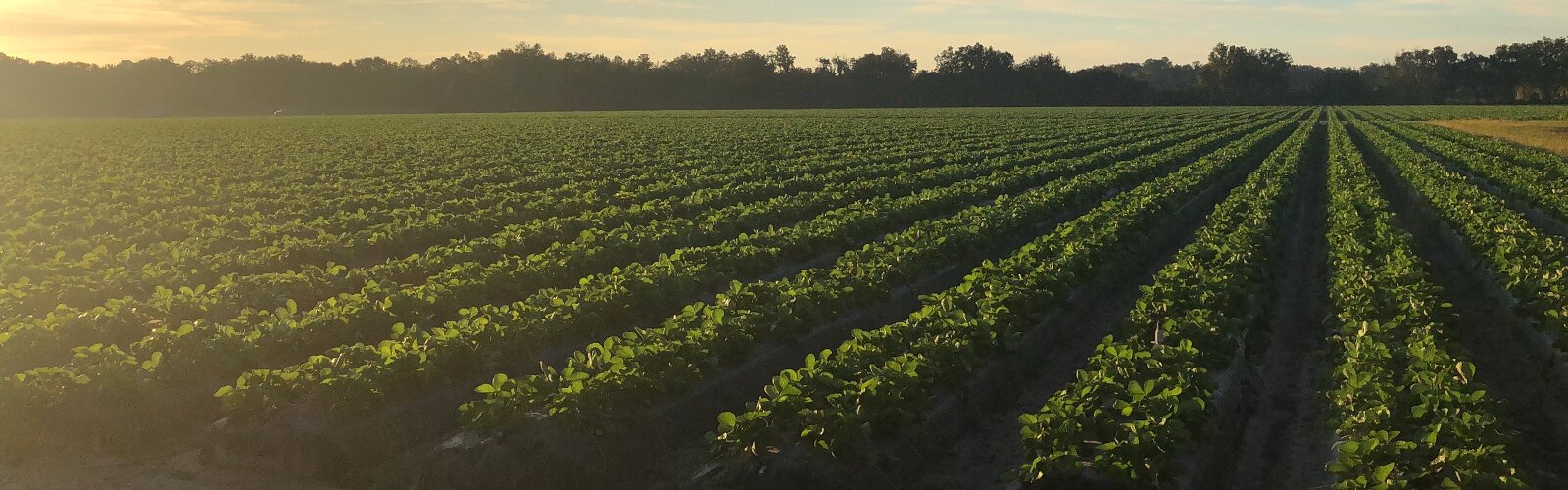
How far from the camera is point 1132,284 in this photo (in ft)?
41.0

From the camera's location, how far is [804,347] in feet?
30.0

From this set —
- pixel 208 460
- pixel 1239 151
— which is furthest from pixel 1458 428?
pixel 1239 151

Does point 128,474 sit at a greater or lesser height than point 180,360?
lesser

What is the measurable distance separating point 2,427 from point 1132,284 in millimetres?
11569

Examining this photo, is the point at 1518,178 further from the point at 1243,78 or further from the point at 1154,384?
the point at 1243,78

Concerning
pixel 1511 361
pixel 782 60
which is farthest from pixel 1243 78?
pixel 1511 361

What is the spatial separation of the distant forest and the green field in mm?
104009

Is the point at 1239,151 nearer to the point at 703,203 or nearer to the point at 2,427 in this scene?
the point at 703,203

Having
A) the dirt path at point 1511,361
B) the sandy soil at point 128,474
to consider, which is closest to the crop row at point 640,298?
the sandy soil at point 128,474

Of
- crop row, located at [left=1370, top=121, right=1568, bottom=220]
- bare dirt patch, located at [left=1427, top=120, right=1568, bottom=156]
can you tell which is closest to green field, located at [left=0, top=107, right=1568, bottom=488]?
crop row, located at [left=1370, top=121, right=1568, bottom=220]

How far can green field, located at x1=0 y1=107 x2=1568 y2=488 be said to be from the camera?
21.2 ft

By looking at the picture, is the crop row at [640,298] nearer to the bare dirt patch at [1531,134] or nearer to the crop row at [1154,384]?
the crop row at [1154,384]

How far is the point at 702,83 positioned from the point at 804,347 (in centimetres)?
11662

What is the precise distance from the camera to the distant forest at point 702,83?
111812mm
